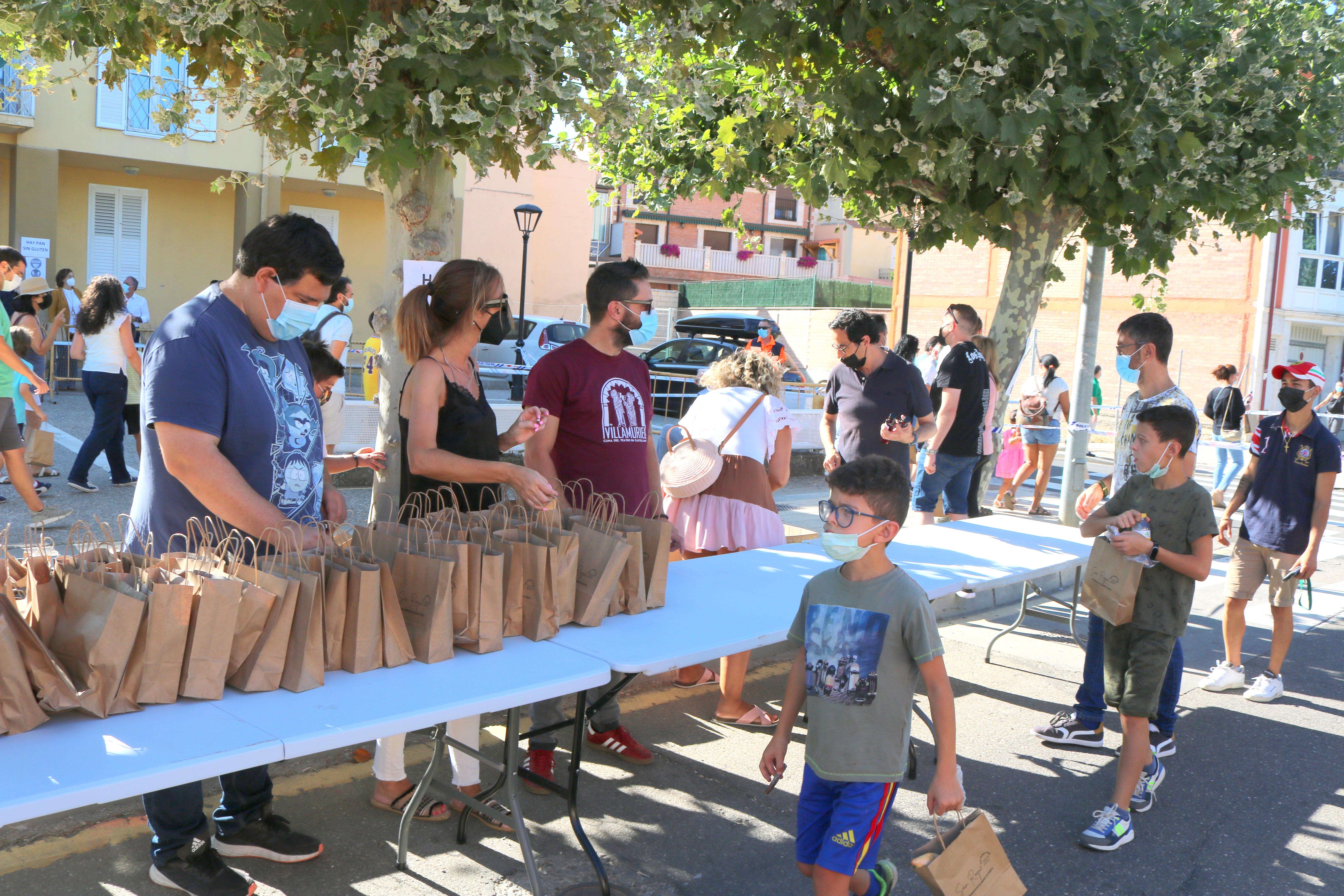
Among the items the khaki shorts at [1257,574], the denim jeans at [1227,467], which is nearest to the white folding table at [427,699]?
the khaki shorts at [1257,574]

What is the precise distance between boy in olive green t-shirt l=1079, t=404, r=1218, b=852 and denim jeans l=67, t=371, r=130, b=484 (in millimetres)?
7562

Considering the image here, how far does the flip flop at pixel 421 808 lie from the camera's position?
12.0 feet

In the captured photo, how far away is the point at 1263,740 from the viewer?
4.97 m

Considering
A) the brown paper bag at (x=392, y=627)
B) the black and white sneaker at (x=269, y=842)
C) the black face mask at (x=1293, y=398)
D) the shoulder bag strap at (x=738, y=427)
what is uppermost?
the black face mask at (x=1293, y=398)

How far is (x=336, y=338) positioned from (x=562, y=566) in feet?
13.8

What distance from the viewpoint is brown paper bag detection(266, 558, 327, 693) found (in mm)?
2512

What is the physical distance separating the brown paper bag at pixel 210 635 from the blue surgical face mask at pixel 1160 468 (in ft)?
10.5

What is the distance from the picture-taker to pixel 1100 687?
15.6 feet

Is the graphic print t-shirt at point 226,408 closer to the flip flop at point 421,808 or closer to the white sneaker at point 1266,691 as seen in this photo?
the flip flop at point 421,808

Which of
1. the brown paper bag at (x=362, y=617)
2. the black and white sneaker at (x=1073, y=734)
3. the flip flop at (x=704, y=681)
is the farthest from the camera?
the flip flop at (x=704, y=681)

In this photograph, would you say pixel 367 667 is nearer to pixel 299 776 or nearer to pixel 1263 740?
pixel 299 776

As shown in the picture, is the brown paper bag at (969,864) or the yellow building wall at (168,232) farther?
the yellow building wall at (168,232)

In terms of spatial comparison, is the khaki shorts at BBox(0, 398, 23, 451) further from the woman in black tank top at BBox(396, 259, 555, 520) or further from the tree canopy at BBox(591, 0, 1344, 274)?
the tree canopy at BBox(591, 0, 1344, 274)

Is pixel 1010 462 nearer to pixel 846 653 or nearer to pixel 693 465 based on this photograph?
pixel 693 465
